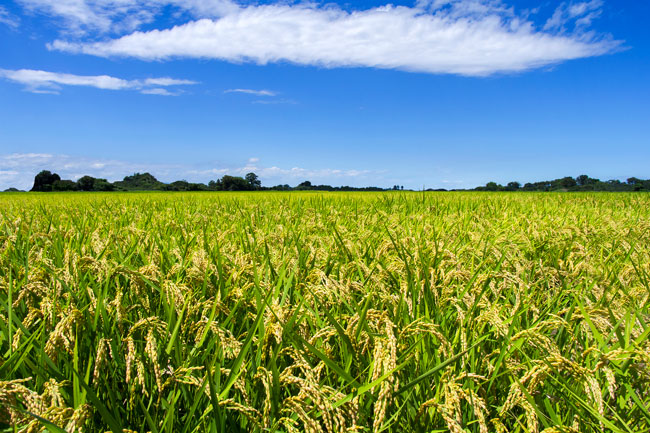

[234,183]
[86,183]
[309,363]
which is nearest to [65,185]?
[86,183]

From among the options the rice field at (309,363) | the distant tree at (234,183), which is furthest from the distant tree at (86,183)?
the rice field at (309,363)

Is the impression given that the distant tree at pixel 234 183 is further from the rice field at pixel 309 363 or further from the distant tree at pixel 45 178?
the rice field at pixel 309 363

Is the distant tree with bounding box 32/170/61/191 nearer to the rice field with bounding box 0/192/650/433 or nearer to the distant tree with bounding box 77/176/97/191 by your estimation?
the distant tree with bounding box 77/176/97/191

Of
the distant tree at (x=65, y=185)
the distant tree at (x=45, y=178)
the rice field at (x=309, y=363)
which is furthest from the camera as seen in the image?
the distant tree at (x=45, y=178)

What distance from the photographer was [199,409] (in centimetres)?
146

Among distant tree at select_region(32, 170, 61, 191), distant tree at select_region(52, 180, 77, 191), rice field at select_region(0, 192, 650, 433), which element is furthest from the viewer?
distant tree at select_region(32, 170, 61, 191)

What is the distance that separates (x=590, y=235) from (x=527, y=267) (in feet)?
6.89

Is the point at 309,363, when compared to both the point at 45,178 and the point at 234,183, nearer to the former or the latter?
the point at 234,183

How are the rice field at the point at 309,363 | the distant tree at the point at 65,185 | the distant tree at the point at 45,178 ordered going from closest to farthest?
the rice field at the point at 309,363 < the distant tree at the point at 65,185 < the distant tree at the point at 45,178

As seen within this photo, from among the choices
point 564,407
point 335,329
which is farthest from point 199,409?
point 564,407

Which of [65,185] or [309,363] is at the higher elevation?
[65,185]

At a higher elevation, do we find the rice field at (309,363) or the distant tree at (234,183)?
the distant tree at (234,183)

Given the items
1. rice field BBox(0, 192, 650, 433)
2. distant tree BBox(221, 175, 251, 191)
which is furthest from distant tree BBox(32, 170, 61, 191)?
rice field BBox(0, 192, 650, 433)

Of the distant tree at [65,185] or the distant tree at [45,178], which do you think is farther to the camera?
the distant tree at [45,178]
